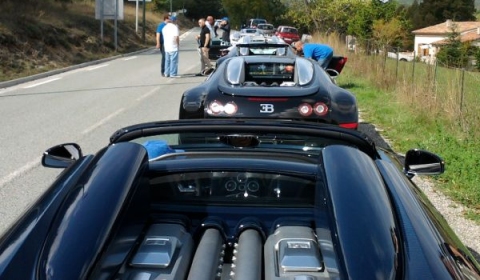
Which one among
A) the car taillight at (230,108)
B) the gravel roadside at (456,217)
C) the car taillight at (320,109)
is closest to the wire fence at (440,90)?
the gravel roadside at (456,217)

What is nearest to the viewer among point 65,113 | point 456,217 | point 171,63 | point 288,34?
point 456,217

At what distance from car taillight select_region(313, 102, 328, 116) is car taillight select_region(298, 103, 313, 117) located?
51 mm

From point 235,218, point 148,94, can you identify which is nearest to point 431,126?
point 148,94

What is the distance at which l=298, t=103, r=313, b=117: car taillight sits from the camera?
690 cm

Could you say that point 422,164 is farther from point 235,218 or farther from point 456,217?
point 456,217

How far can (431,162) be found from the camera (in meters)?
3.64

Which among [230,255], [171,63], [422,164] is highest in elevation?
[171,63]

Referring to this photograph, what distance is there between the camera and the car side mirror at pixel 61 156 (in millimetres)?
3543

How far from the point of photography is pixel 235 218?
287 centimetres

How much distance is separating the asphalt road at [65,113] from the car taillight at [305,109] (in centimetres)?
279

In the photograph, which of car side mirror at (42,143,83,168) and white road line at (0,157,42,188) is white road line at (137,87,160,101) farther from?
car side mirror at (42,143,83,168)

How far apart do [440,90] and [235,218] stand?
10763 millimetres

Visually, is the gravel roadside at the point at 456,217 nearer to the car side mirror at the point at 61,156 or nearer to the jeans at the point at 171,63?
the car side mirror at the point at 61,156

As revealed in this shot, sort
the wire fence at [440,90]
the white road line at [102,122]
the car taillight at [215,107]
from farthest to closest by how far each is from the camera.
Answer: the white road line at [102,122], the wire fence at [440,90], the car taillight at [215,107]
